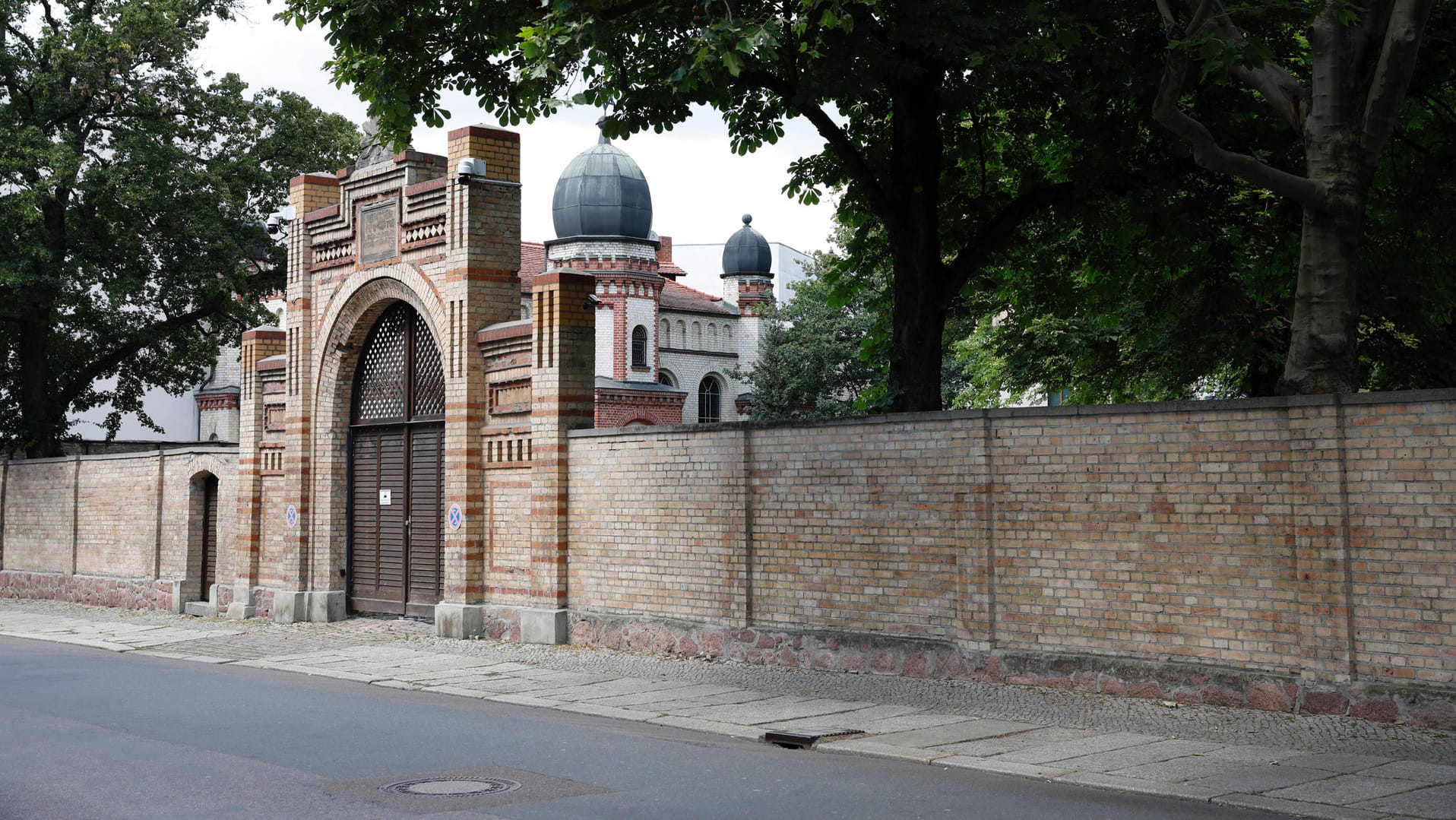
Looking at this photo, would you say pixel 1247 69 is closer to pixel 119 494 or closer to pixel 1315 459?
pixel 1315 459

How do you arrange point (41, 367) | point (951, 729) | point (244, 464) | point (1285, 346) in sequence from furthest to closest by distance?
point (41, 367) < point (244, 464) < point (1285, 346) < point (951, 729)

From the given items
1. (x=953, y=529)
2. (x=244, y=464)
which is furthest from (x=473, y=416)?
(x=953, y=529)

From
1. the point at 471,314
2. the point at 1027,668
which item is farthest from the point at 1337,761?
the point at 471,314

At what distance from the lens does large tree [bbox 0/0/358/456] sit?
83.5ft

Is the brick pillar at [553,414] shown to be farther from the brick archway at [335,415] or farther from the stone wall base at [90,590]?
the stone wall base at [90,590]

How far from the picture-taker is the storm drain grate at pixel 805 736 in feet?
32.0

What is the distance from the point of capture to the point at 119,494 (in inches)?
955

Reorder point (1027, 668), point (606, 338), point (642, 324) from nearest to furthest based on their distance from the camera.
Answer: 1. point (1027, 668)
2. point (606, 338)
3. point (642, 324)

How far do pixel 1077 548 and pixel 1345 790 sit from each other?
3.84 meters

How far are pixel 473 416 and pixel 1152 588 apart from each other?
9.26m

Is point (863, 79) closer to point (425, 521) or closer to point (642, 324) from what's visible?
point (425, 521)

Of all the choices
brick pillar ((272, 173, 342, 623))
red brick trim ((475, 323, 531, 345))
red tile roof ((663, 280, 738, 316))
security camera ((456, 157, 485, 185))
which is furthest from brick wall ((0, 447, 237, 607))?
red tile roof ((663, 280, 738, 316))

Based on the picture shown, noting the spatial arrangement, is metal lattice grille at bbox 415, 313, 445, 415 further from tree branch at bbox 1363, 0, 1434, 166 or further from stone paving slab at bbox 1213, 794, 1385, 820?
stone paving slab at bbox 1213, 794, 1385, 820

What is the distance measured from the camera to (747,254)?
63938 mm
